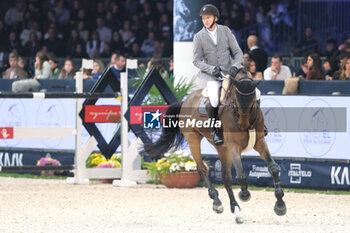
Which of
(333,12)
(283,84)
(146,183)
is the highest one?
(333,12)

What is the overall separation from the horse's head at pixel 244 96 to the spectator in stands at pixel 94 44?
12839 mm

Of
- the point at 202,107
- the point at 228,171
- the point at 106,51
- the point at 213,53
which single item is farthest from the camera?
the point at 106,51

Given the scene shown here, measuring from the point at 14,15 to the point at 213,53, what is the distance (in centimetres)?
1567


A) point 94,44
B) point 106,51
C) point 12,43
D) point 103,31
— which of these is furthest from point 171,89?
point 12,43

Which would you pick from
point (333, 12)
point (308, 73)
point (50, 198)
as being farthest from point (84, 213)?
point (333, 12)

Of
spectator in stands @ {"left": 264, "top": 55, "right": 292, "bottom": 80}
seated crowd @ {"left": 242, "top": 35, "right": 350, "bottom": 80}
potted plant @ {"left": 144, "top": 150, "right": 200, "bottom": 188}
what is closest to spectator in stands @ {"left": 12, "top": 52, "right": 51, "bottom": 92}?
potted plant @ {"left": 144, "top": 150, "right": 200, "bottom": 188}

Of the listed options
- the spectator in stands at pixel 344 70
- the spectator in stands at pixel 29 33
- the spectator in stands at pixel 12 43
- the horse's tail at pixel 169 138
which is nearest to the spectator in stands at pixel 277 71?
the spectator in stands at pixel 344 70

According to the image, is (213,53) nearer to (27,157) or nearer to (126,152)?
(126,152)

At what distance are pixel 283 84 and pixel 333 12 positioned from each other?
21.3 feet

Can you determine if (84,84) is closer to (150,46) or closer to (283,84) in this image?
(283,84)

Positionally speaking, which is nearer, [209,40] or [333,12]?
[209,40]

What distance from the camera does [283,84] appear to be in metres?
13.9

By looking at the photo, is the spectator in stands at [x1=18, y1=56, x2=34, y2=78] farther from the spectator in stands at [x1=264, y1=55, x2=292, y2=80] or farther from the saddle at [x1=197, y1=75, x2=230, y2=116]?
the saddle at [x1=197, y1=75, x2=230, y2=116]

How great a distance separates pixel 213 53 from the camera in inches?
425
